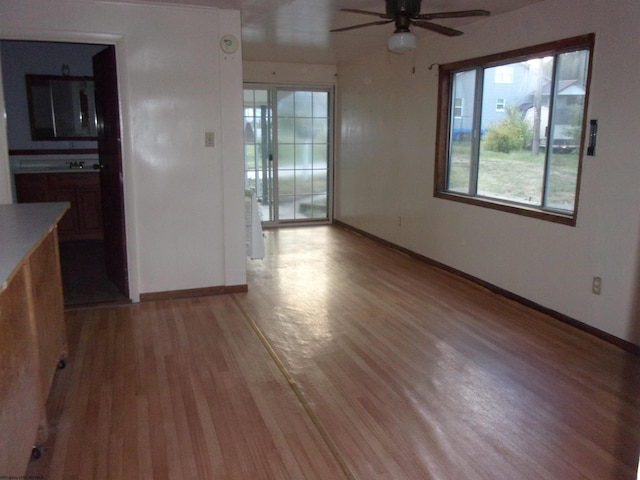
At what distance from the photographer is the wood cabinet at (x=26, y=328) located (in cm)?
168

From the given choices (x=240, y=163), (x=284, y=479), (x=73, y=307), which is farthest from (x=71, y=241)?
(x=284, y=479)

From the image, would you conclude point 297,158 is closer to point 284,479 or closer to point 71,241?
point 71,241

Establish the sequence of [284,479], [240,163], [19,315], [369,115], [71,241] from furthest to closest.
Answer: [369,115] < [71,241] < [240,163] < [284,479] < [19,315]

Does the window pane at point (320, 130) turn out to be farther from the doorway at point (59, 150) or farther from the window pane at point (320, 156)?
the doorway at point (59, 150)

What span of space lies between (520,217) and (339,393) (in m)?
2.26

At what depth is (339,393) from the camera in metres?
2.74

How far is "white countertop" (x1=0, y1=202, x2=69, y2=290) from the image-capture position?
5.74ft

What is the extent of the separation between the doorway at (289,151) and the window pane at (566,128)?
4.20 metres

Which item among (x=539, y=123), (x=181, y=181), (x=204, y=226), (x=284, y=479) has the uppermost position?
(x=539, y=123)

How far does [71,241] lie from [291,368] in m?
4.29


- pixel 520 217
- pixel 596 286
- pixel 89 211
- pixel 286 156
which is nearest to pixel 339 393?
pixel 596 286

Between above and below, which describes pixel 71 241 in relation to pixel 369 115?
below

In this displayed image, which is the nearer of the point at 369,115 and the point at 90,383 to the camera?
the point at 90,383

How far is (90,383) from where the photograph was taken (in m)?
2.83
